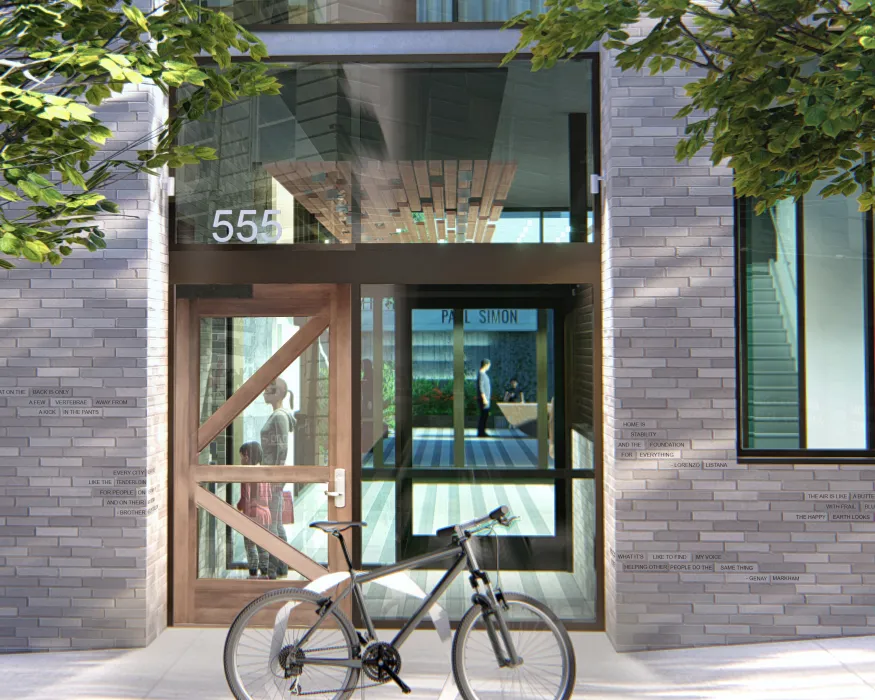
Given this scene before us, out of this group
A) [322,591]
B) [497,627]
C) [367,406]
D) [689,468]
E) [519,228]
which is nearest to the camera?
[497,627]

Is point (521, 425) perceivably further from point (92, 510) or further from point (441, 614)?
point (92, 510)

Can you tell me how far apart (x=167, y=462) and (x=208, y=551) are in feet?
2.23

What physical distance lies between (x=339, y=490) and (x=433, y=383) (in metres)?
0.97

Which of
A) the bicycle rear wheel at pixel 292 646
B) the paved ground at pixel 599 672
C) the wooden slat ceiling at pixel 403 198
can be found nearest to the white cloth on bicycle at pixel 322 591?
the bicycle rear wheel at pixel 292 646

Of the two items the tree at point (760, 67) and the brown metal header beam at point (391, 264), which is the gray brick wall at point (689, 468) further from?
the tree at point (760, 67)

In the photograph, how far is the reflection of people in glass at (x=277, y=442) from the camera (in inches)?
213

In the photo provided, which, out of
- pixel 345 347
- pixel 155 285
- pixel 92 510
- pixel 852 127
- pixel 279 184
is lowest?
pixel 92 510

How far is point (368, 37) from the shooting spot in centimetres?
532

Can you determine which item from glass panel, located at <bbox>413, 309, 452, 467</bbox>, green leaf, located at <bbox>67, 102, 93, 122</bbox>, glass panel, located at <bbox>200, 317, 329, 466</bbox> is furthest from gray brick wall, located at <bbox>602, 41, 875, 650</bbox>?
green leaf, located at <bbox>67, 102, 93, 122</bbox>

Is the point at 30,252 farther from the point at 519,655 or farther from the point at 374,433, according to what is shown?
the point at 374,433

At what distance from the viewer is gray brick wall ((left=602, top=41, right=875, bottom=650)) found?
486cm

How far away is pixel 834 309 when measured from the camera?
201 inches

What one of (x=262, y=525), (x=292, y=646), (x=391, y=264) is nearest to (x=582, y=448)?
(x=391, y=264)

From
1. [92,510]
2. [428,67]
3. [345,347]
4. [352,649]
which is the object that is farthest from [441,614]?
[428,67]
